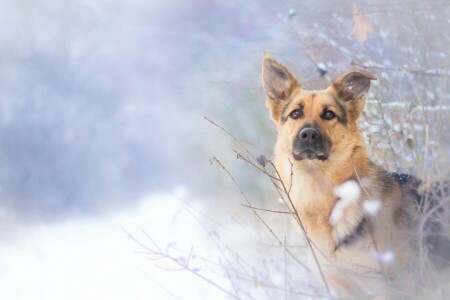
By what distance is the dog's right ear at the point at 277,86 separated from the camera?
2412 millimetres

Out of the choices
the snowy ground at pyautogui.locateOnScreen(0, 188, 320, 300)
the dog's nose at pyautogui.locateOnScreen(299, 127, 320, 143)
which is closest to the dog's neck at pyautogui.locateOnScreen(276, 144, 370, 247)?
the dog's nose at pyautogui.locateOnScreen(299, 127, 320, 143)

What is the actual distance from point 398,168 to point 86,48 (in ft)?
6.94

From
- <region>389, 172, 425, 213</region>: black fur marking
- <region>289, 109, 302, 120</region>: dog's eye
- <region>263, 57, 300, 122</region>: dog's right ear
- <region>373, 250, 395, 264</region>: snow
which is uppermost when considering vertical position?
<region>263, 57, 300, 122</region>: dog's right ear

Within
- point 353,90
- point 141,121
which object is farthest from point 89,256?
point 353,90

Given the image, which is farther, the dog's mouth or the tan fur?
the dog's mouth

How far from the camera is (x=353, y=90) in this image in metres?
2.32

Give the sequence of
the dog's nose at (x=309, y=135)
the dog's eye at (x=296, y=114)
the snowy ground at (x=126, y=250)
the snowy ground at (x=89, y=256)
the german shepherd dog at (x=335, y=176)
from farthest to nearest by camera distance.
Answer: the snowy ground at (x=89, y=256) → the snowy ground at (x=126, y=250) → the dog's eye at (x=296, y=114) → the dog's nose at (x=309, y=135) → the german shepherd dog at (x=335, y=176)

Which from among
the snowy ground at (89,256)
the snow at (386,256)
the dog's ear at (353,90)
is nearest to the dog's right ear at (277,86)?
the dog's ear at (353,90)

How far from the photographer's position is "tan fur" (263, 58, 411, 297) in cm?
215

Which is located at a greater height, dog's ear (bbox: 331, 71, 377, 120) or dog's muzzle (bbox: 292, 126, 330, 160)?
dog's ear (bbox: 331, 71, 377, 120)

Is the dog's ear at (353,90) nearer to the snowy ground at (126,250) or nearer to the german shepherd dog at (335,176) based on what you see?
the german shepherd dog at (335,176)

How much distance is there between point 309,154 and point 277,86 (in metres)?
0.34

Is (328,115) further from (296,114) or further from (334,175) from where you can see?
(334,175)

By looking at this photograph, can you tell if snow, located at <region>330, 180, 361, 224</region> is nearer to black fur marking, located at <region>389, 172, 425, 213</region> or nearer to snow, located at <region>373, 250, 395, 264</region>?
black fur marking, located at <region>389, 172, 425, 213</region>
